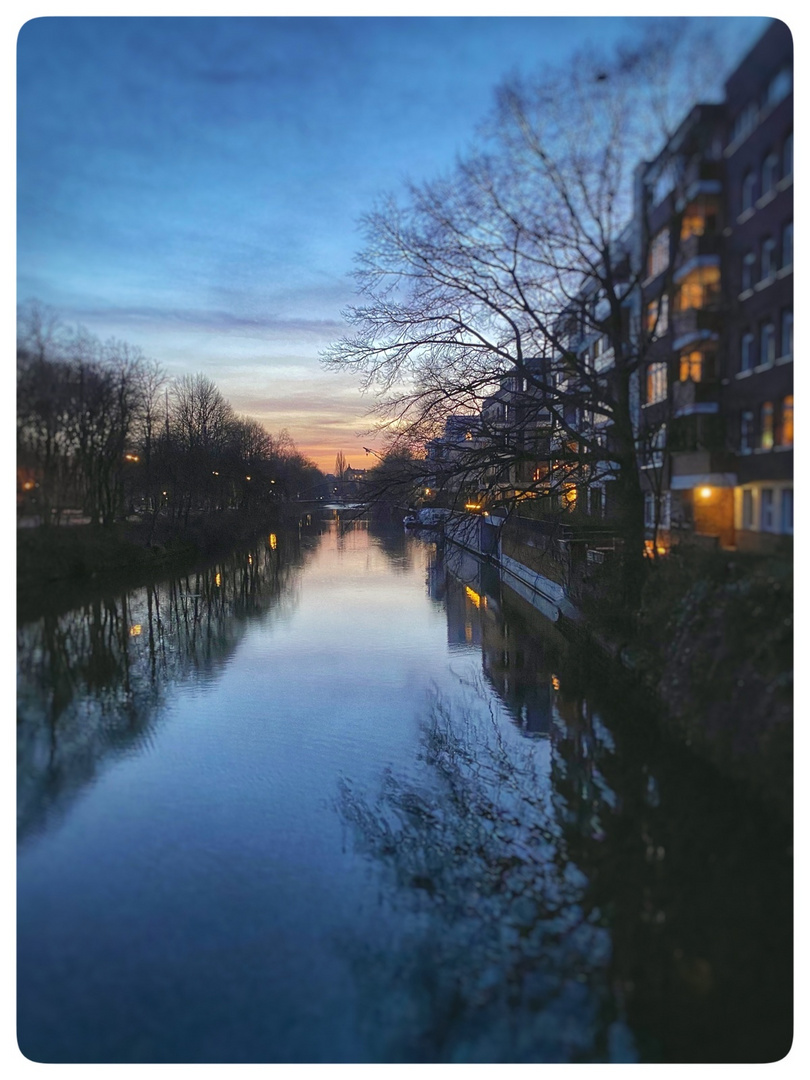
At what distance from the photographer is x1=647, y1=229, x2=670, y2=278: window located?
5.99m

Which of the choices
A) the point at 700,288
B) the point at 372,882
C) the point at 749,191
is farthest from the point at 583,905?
the point at 749,191

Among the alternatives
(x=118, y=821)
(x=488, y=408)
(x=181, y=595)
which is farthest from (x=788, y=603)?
(x=181, y=595)

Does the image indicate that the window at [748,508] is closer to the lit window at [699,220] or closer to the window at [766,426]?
the window at [766,426]

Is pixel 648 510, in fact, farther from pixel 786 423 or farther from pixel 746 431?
pixel 786 423

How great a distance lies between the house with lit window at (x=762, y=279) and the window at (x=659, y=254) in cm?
116

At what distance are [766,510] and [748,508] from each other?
0.20 meters

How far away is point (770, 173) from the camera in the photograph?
447 centimetres

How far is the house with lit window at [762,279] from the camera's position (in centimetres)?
437

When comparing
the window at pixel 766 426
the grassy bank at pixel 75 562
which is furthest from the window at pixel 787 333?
the grassy bank at pixel 75 562

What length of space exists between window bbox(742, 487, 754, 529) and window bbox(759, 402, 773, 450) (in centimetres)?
34

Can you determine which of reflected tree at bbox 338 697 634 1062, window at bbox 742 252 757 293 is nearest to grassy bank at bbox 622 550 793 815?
reflected tree at bbox 338 697 634 1062

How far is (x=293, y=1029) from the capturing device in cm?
373

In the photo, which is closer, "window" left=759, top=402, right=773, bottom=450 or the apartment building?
the apartment building

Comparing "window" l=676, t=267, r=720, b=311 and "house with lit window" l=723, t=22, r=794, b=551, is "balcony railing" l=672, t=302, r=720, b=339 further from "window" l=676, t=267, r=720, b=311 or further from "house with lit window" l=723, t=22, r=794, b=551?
"house with lit window" l=723, t=22, r=794, b=551
